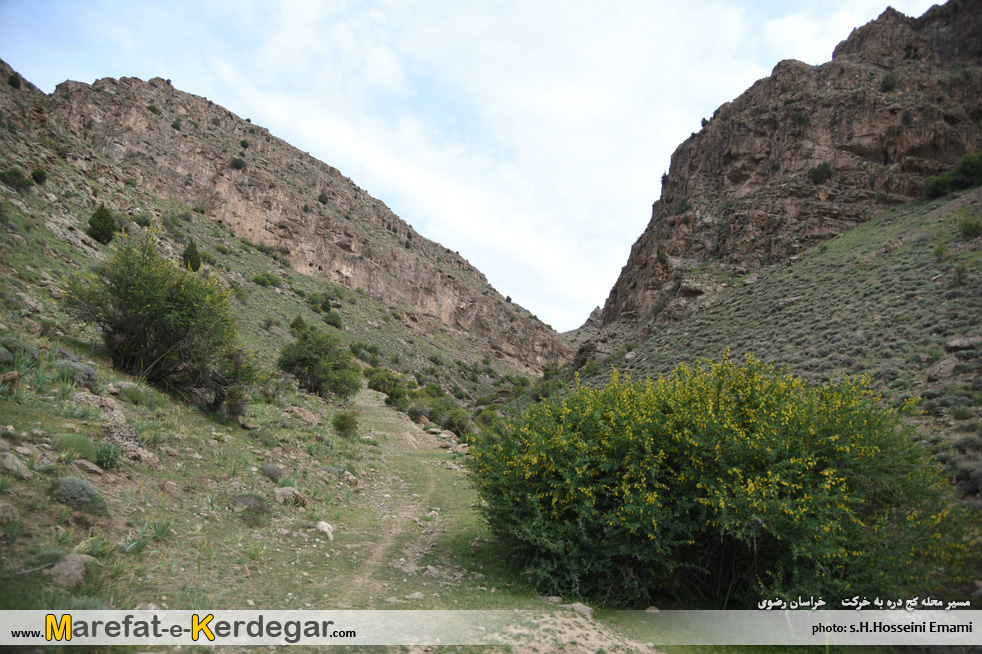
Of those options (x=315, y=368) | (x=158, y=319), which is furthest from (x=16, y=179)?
(x=315, y=368)

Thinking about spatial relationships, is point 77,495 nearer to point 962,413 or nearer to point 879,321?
point 962,413

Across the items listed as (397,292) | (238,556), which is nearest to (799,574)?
(238,556)

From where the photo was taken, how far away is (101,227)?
2089cm

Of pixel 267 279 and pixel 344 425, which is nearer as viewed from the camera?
pixel 344 425

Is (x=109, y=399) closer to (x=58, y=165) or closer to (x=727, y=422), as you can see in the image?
(x=727, y=422)

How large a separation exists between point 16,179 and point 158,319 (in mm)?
12121

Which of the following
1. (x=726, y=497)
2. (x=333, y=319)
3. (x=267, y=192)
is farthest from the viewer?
(x=267, y=192)

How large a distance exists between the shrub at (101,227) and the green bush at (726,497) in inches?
846

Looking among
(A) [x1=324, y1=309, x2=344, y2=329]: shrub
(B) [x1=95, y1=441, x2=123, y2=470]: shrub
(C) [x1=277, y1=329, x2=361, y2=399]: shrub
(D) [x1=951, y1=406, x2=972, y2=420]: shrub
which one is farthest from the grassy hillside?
(A) [x1=324, y1=309, x2=344, y2=329]: shrub

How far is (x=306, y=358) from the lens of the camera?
27141 mm

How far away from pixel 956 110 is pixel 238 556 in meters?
58.0

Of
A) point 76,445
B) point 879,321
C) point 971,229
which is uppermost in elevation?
point 971,229

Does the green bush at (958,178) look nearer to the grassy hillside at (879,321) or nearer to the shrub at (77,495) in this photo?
the grassy hillside at (879,321)

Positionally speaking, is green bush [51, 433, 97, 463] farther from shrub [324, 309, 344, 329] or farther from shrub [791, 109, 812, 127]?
shrub [791, 109, 812, 127]
